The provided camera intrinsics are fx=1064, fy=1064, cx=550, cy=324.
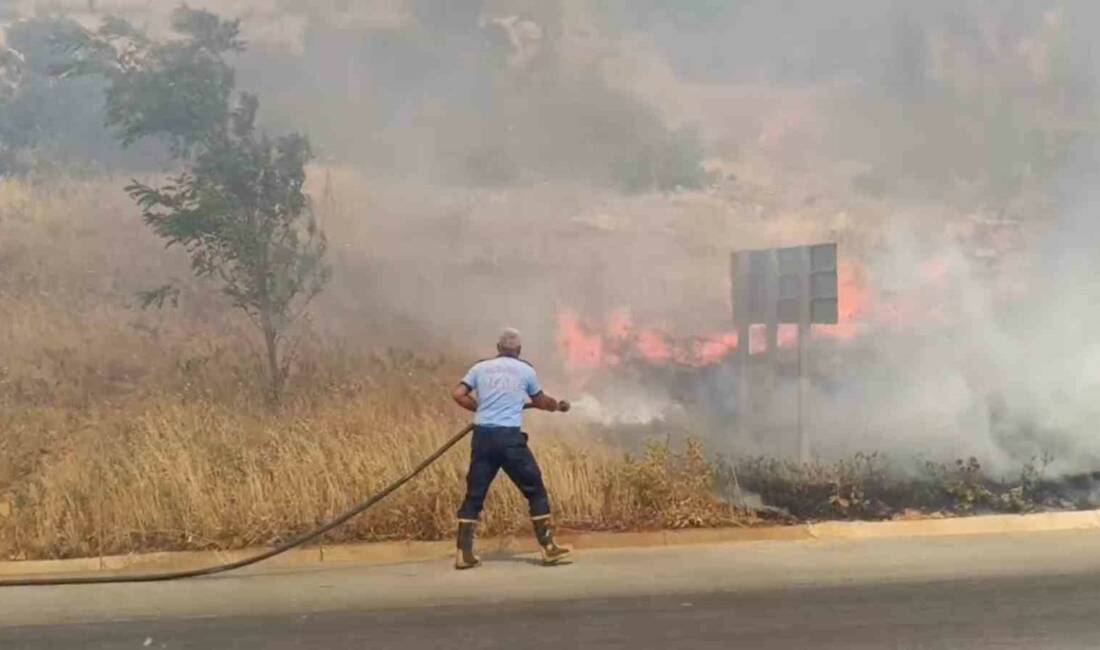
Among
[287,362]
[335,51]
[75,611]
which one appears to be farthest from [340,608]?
[335,51]

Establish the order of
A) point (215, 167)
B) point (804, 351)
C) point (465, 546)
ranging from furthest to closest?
point (215, 167), point (804, 351), point (465, 546)

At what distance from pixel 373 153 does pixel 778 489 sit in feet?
21.1

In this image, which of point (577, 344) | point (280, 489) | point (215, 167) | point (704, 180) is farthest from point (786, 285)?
point (215, 167)

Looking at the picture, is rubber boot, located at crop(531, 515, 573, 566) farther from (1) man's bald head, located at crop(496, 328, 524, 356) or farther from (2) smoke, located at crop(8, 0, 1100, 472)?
(2) smoke, located at crop(8, 0, 1100, 472)

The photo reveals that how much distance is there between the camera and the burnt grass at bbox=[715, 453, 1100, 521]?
9266 millimetres

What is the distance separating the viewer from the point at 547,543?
294 inches

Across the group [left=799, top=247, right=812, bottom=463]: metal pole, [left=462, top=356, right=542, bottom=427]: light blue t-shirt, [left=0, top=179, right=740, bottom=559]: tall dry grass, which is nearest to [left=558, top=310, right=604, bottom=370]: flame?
[left=0, top=179, right=740, bottom=559]: tall dry grass

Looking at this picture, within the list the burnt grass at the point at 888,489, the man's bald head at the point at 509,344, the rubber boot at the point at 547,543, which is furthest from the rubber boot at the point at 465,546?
the burnt grass at the point at 888,489

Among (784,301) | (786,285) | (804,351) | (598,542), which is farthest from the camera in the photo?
(804,351)

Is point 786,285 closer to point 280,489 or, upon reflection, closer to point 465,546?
point 465,546

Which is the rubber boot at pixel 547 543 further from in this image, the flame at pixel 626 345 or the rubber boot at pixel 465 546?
the flame at pixel 626 345

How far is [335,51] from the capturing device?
13.2 meters

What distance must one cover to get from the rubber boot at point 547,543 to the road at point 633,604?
0.12 metres

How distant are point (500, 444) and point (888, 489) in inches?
168
